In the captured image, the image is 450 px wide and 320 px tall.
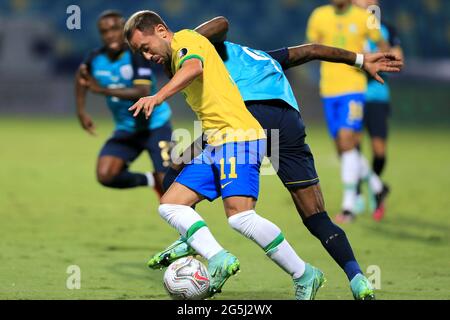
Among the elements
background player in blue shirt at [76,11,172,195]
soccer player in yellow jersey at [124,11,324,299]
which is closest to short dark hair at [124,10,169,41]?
soccer player in yellow jersey at [124,11,324,299]

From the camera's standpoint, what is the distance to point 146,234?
388 inches

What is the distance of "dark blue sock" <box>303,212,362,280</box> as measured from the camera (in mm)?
6574

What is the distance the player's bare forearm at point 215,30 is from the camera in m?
6.75

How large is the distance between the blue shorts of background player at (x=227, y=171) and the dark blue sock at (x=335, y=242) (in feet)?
2.11

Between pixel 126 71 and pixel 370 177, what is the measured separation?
11.3ft

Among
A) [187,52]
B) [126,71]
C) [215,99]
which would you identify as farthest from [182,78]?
[126,71]

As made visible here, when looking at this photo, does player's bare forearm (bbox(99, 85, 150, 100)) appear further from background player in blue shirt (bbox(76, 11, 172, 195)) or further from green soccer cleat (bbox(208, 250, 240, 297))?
green soccer cleat (bbox(208, 250, 240, 297))

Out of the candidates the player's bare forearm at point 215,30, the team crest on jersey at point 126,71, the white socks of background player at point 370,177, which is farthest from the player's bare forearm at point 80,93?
the white socks of background player at point 370,177

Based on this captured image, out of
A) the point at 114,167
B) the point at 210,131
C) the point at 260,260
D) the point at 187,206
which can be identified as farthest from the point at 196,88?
the point at 114,167

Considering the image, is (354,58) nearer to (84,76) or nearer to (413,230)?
(84,76)

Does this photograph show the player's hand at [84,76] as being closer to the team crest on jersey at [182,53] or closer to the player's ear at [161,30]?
the player's ear at [161,30]

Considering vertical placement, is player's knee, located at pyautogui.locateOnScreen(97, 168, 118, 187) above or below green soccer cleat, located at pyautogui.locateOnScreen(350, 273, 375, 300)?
above

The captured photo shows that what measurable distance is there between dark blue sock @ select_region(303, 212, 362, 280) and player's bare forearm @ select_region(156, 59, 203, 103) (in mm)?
1434

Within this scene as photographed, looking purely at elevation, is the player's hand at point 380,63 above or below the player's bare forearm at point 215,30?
below
